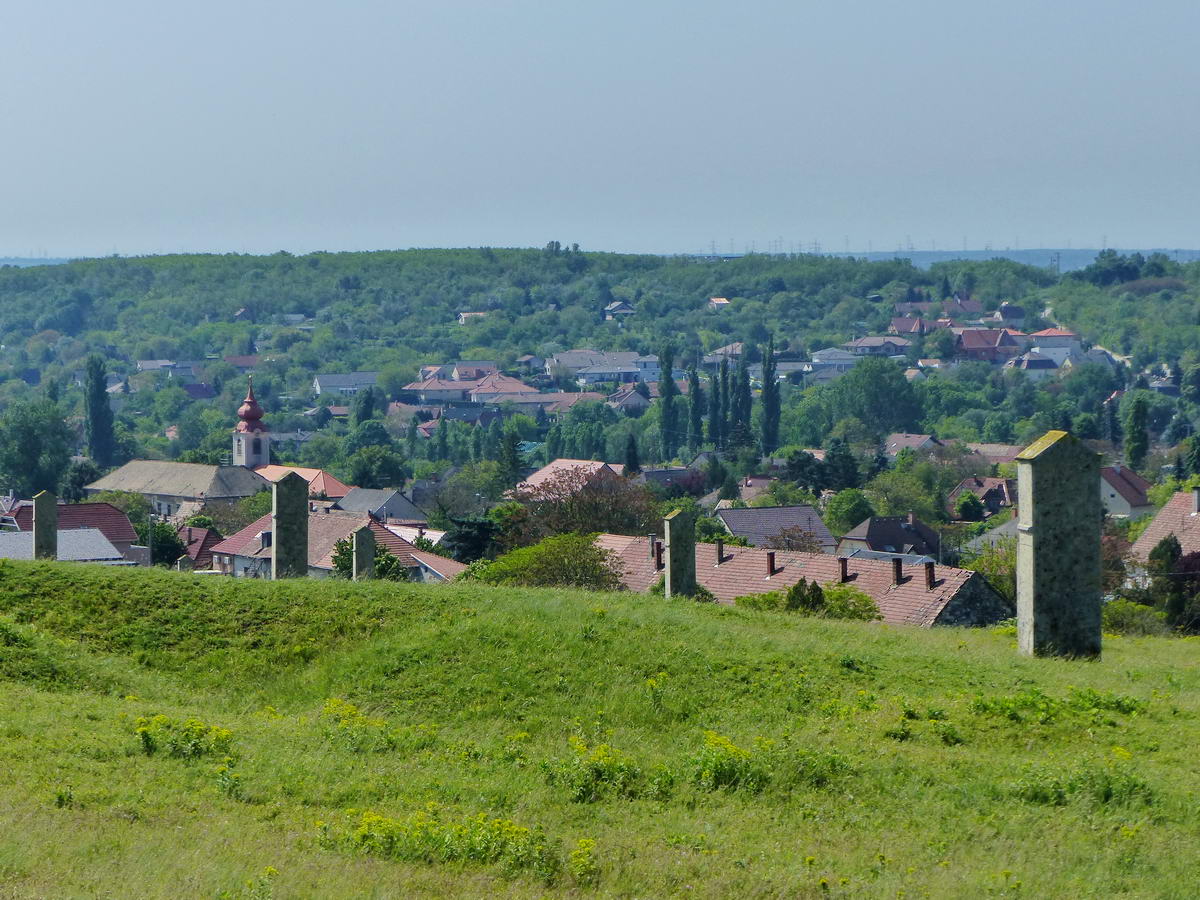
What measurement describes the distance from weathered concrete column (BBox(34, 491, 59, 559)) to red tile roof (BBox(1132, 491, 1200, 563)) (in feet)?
98.5

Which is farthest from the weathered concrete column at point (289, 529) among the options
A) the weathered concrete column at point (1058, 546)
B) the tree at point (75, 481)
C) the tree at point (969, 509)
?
the tree at point (75, 481)

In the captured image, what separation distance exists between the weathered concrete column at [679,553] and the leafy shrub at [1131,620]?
27.0 ft

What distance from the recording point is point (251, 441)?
320ft

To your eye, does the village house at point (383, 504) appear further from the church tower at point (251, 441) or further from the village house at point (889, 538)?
the village house at point (889, 538)

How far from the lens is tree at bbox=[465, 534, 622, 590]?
89.2 ft

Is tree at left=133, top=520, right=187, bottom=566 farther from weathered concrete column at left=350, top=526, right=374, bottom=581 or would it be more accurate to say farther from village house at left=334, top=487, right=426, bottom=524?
village house at left=334, top=487, right=426, bottom=524

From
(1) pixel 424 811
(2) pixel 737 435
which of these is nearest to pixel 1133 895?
(1) pixel 424 811

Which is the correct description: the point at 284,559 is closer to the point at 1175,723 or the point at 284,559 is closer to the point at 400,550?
the point at 1175,723

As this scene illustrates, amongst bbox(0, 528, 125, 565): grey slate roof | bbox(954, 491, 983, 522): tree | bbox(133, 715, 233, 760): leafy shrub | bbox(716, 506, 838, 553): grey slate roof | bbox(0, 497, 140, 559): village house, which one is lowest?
bbox(954, 491, 983, 522): tree

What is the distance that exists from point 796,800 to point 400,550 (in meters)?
30.1

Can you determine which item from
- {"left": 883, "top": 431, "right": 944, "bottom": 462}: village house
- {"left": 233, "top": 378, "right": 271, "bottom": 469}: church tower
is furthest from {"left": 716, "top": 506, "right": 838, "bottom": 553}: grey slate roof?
{"left": 883, "top": 431, "right": 944, "bottom": 462}: village house

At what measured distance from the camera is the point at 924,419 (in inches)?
5340

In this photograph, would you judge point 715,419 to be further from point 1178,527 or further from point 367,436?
point 1178,527

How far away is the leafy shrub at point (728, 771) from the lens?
9.79 meters
